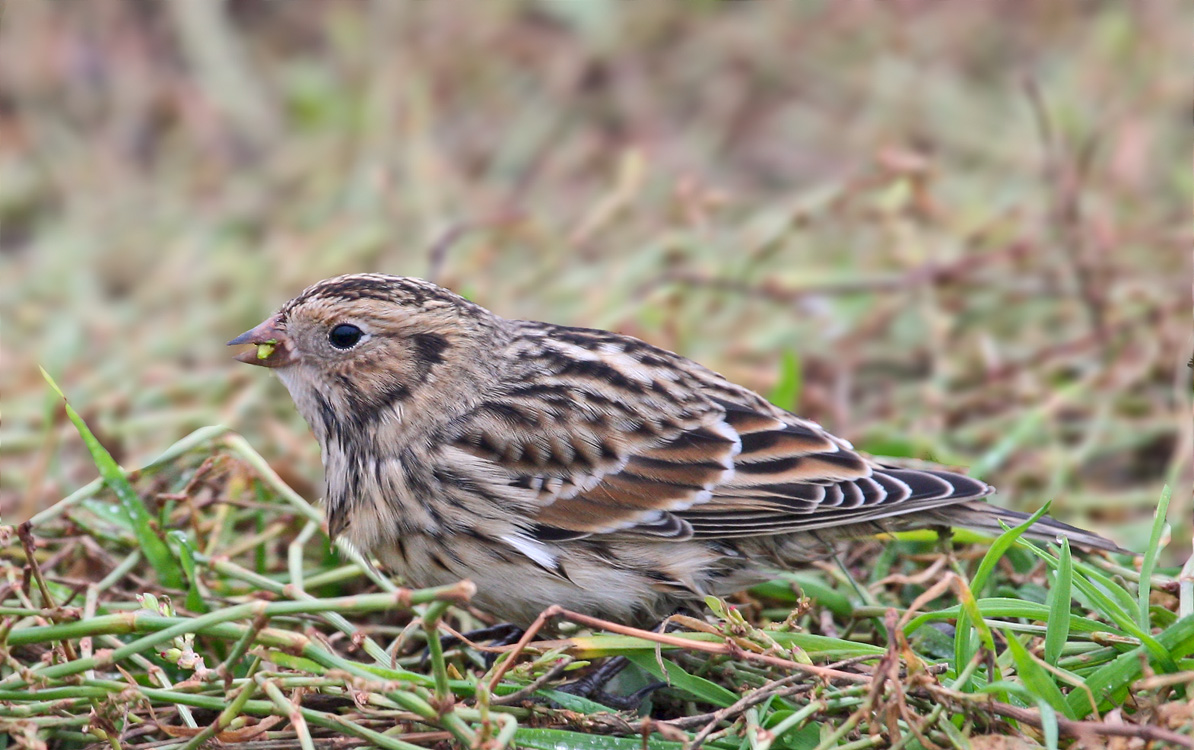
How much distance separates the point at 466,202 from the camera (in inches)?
314

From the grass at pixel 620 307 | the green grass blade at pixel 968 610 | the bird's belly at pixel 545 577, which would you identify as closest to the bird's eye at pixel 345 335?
the grass at pixel 620 307

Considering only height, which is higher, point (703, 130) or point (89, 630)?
point (703, 130)

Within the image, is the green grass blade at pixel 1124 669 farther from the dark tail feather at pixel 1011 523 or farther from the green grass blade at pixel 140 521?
the green grass blade at pixel 140 521

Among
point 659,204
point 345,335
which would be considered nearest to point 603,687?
point 345,335

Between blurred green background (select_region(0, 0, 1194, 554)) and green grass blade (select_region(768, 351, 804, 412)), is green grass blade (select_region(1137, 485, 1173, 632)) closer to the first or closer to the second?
blurred green background (select_region(0, 0, 1194, 554))

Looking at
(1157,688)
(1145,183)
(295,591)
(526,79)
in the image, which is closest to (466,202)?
(526,79)

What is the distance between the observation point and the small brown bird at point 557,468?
12.8 ft

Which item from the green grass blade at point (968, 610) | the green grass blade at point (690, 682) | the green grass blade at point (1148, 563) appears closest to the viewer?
the green grass blade at point (968, 610)

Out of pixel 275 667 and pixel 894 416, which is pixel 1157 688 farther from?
pixel 894 416

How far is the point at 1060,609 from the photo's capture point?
10.9 ft

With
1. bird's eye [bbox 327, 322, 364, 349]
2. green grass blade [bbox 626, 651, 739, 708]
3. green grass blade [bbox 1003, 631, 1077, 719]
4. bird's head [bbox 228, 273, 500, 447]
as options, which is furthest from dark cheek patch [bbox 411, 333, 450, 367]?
green grass blade [bbox 1003, 631, 1077, 719]

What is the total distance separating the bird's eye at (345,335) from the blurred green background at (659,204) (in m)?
1.28

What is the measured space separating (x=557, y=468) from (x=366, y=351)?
2.35 ft

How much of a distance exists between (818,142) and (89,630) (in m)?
6.16
